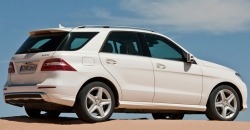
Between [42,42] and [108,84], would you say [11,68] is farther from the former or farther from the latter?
[108,84]

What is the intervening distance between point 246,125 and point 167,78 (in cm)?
177

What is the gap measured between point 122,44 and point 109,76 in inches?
35.6

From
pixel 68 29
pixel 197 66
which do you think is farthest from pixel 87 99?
pixel 197 66

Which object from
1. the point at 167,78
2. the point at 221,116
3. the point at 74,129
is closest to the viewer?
the point at 74,129

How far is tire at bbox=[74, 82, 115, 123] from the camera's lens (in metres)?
11.6

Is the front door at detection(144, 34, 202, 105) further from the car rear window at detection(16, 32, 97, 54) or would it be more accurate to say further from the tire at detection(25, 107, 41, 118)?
the tire at detection(25, 107, 41, 118)

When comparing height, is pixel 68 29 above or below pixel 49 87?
above

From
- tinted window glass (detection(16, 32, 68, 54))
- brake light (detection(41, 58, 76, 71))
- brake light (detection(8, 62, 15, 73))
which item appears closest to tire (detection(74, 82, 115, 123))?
brake light (detection(41, 58, 76, 71))

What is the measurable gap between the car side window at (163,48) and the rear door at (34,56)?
1.86m

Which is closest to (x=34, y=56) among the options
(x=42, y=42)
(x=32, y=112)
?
(x=42, y=42)

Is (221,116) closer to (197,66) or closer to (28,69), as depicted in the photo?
(197,66)

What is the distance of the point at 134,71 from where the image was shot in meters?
12.3

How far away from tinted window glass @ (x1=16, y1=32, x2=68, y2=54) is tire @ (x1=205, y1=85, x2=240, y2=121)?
11.8 ft

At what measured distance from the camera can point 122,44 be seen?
1252cm
